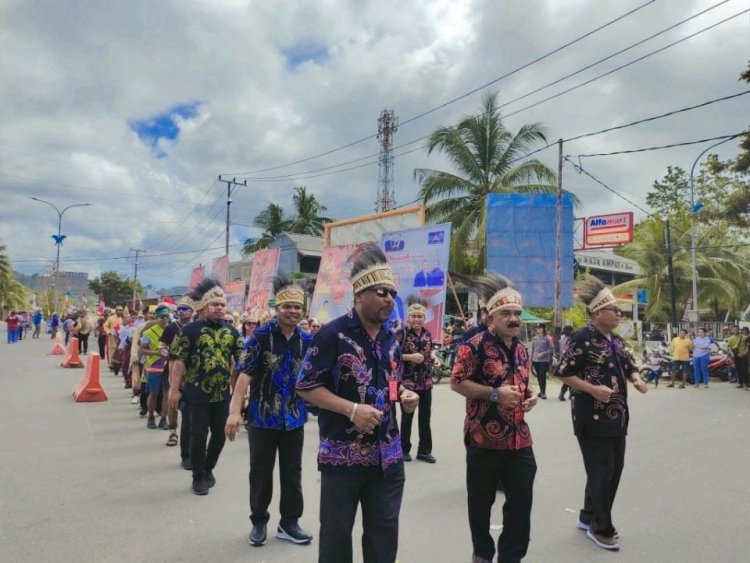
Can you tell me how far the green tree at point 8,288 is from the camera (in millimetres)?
59844

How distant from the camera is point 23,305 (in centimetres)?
6869

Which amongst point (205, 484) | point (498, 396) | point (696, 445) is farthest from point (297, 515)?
point (696, 445)

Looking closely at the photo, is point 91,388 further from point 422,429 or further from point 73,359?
point 73,359

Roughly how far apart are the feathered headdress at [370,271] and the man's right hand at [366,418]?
2.01ft

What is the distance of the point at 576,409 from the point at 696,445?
475 cm

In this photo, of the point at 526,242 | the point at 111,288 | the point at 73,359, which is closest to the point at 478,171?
the point at 526,242

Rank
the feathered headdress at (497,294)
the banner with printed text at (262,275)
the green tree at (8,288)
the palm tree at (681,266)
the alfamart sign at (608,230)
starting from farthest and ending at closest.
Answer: the green tree at (8,288) < the palm tree at (681,266) < the alfamart sign at (608,230) < the banner with printed text at (262,275) < the feathered headdress at (497,294)

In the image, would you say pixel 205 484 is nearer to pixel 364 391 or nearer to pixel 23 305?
pixel 364 391

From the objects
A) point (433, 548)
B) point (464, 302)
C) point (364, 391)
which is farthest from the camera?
point (464, 302)

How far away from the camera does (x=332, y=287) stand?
1703 centimetres

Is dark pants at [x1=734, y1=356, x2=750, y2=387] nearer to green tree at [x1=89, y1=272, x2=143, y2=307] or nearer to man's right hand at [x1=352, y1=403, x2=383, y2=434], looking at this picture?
man's right hand at [x1=352, y1=403, x2=383, y2=434]

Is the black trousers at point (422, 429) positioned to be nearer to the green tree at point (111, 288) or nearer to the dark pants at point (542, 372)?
the dark pants at point (542, 372)

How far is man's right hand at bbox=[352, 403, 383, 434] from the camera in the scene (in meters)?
2.70

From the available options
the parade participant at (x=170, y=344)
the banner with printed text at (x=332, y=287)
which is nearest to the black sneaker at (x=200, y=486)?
the parade participant at (x=170, y=344)
